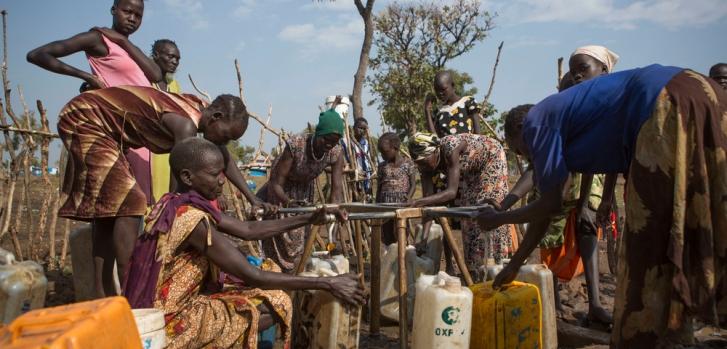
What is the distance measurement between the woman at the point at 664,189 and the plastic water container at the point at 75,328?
162cm

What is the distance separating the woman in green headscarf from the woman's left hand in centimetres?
199

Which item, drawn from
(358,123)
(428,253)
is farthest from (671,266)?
(358,123)

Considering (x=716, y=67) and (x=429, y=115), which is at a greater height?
(x=716, y=67)

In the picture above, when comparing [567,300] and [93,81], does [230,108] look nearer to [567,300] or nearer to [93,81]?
[93,81]

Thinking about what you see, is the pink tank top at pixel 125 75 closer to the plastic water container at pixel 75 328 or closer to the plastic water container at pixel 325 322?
the plastic water container at pixel 325 322

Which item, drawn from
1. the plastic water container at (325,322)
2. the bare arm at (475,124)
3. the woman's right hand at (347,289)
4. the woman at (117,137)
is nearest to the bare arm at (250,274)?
the woman's right hand at (347,289)

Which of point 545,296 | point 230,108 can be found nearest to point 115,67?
point 230,108

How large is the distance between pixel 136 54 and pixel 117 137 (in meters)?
0.82

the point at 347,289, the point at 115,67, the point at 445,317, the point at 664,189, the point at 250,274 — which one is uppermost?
the point at 115,67

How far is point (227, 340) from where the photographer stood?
256 cm

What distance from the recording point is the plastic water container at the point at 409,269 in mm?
4297

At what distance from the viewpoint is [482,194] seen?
451 cm

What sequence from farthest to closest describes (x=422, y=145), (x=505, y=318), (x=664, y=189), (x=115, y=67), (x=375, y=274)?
(x=422, y=145) < (x=115, y=67) < (x=375, y=274) < (x=505, y=318) < (x=664, y=189)

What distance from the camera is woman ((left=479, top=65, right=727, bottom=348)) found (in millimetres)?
2066
